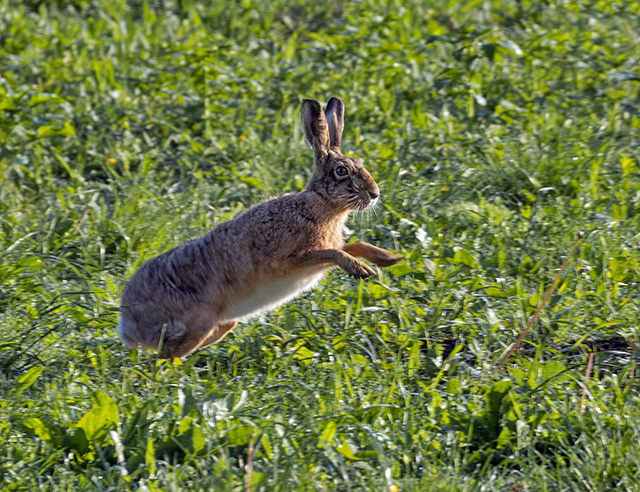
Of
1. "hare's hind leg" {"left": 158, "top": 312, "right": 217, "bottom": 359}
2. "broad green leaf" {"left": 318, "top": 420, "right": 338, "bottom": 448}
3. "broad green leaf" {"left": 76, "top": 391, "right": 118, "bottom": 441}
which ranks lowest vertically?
"broad green leaf" {"left": 318, "top": 420, "right": 338, "bottom": 448}

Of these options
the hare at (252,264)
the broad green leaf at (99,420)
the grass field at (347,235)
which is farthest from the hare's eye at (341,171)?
the broad green leaf at (99,420)

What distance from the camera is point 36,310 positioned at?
4660mm

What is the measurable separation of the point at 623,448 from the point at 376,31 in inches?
208

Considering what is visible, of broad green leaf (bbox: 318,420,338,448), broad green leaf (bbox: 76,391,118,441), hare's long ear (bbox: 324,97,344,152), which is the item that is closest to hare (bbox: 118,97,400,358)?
hare's long ear (bbox: 324,97,344,152)

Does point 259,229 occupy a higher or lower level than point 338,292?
higher

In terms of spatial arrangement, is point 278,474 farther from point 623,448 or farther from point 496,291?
point 496,291

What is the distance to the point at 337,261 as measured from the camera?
14.1ft

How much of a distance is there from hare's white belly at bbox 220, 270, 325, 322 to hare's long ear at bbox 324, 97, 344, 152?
0.74 meters

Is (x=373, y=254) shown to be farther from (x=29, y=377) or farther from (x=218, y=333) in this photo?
(x=29, y=377)

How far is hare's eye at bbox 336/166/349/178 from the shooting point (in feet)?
14.7

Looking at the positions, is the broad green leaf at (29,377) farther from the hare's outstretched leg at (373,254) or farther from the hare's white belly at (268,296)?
the hare's outstretched leg at (373,254)

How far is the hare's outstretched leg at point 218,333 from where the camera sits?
4.45m

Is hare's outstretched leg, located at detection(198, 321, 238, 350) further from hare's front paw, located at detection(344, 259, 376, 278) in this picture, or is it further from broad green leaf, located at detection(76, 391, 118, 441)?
broad green leaf, located at detection(76, 391, 118, 441)

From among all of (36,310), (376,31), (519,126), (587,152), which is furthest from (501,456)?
(376,31)
